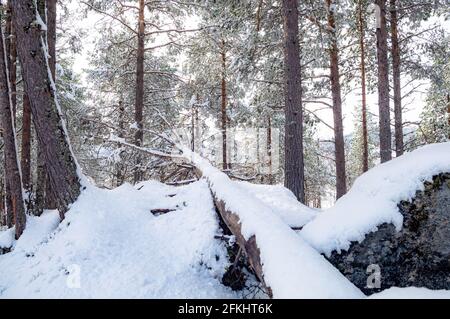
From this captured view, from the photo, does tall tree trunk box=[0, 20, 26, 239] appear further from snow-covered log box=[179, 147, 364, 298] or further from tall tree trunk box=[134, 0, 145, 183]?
tall tree trunk box=[134, 0, 145, 183]

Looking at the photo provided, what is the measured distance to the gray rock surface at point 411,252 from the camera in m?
3.62

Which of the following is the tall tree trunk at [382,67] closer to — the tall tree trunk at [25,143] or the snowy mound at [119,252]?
the snowy mound at [119,252]

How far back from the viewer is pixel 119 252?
516 cm

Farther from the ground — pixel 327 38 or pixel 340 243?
pixel 327 38

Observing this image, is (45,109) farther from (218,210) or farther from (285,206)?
(285,206)

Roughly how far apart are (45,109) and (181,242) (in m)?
3.41

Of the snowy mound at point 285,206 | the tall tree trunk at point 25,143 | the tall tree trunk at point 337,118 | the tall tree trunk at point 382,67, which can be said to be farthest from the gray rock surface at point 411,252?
the tall tree trunk at point 337,118

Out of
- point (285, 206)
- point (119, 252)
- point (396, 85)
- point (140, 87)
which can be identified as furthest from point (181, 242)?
point (396, 85)

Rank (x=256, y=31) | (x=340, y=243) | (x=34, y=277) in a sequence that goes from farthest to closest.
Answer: (x=256, y=31), (x=34, y=277), (x=340, y=243)

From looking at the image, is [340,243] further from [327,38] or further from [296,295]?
[327,38]

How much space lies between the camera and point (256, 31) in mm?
9297

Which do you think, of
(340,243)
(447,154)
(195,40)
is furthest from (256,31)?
(340,243)

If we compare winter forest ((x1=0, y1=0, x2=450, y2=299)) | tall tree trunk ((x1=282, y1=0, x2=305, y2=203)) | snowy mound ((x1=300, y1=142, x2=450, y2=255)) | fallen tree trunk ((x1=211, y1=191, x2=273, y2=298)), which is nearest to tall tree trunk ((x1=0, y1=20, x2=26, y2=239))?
winter forest ((x1=0, y1=0, x2=450, y2=299))
